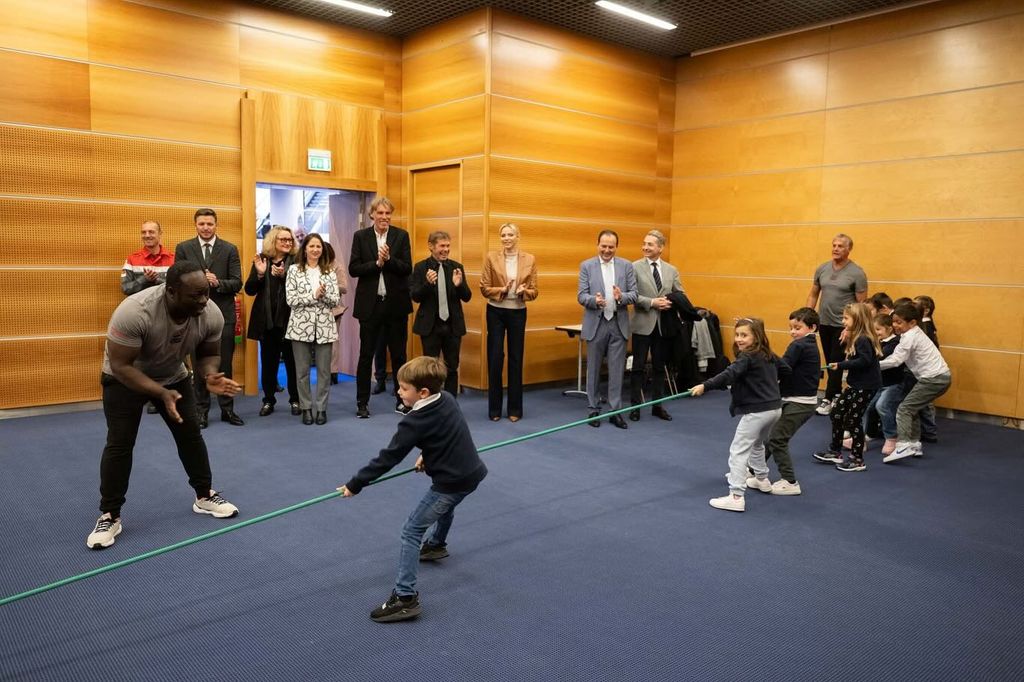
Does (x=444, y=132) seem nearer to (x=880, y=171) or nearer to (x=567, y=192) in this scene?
(x=567, y=192)

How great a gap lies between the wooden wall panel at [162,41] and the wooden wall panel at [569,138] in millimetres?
2469

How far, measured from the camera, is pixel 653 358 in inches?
273

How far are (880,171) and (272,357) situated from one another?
5777mm

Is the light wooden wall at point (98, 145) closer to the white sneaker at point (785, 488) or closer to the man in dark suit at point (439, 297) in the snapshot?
the man in dark suit at point (439, 297)

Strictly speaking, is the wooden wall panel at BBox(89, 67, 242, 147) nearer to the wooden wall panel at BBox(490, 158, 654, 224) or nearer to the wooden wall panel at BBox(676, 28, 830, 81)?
the wooden wall panel at BBox(490, 158, 654, 224)

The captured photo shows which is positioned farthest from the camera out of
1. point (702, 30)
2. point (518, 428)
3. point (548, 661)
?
point (702, 30)

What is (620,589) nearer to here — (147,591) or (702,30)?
(147,591)

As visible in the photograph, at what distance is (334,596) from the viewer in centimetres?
331

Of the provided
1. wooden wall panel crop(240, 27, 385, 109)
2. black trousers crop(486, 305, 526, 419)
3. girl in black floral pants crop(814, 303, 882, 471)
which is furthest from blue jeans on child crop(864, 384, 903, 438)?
wooden wall panel crop(240, 27, 385, 109)

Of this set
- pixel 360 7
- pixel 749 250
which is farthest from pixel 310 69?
pixel 749 250

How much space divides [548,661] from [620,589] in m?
0.69

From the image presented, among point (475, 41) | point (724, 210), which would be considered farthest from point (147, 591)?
point (724, 210)

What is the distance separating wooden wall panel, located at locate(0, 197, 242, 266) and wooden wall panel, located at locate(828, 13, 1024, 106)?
6264mm

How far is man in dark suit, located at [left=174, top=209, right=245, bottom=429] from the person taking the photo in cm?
634
